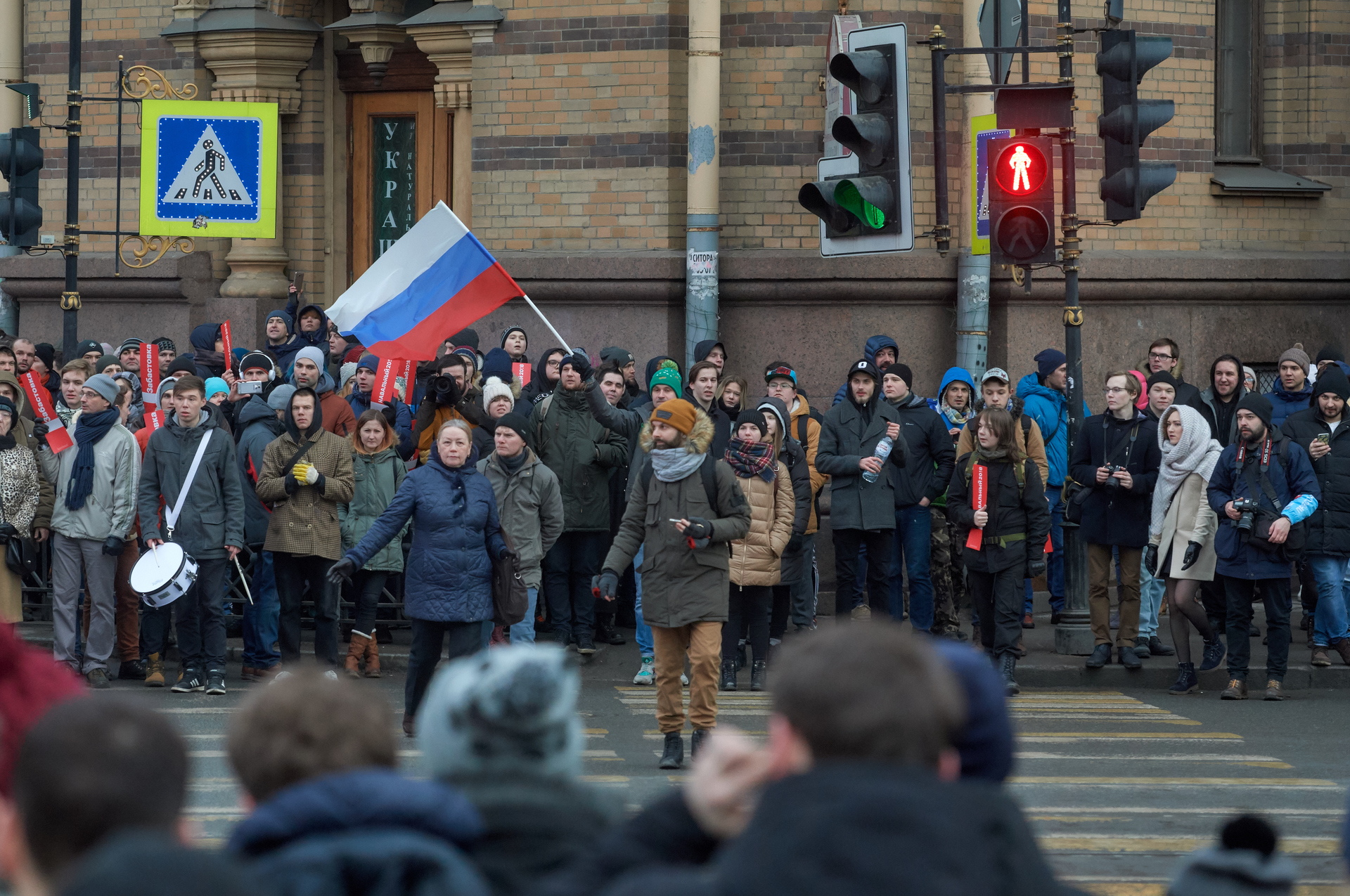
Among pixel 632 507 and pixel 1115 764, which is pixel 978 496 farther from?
pixel 632 507

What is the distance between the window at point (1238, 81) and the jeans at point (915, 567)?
6.71 metres

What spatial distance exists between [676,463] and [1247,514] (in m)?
4.12

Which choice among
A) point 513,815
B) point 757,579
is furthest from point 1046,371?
point 513,815

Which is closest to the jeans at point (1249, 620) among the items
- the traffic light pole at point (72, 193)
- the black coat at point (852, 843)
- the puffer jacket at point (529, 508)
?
the puffer jacket at point (529, 508)

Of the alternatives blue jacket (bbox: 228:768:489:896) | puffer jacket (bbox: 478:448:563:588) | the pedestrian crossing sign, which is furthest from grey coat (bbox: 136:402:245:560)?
blue jacket (bbox: 228:768:489:896)

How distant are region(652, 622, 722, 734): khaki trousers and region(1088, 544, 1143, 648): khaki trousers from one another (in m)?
4.04

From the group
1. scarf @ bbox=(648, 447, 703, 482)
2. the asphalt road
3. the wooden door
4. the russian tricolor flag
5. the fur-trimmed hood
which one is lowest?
the asphalt road

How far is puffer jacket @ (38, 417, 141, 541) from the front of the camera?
1138cm

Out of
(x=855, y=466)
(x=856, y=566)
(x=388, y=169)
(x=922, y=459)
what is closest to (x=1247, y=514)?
(x=922, y=459)

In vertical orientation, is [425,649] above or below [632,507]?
below

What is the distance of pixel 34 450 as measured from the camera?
12.0 m

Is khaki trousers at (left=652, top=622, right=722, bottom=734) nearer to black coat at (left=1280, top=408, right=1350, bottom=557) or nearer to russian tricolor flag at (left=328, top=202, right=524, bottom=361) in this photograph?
russian tricolor flag at (left=328, top=202, right=524, bottom=361)

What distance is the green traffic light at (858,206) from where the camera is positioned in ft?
Result: 35.8

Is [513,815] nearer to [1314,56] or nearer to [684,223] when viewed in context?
[684,223]
